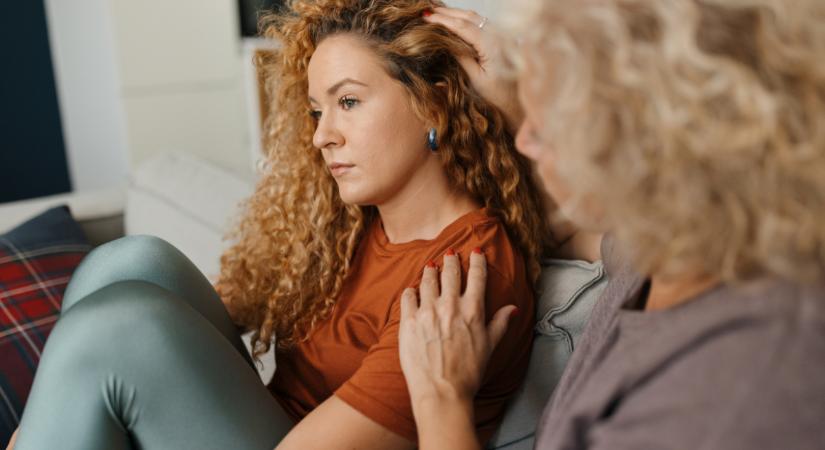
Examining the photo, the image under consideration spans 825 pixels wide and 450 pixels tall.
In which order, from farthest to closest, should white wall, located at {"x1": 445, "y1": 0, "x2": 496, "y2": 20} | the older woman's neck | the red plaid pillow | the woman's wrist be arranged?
white wall, located at {"x1": 445, "y1": 0, "x2": 496, "y2": 20} → the red plaid pillow → the woman's wrist → the older woman's neck

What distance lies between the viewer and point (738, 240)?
2.02 feet

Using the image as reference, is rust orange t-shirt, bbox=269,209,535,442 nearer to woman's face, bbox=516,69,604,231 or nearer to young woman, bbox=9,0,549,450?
young woman, bbox=9,0,549,450

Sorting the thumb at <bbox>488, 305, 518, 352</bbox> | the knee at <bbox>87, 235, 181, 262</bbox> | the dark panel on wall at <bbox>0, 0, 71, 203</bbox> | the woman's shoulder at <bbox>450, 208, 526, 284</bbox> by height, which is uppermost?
the woman's shoulder at <bbox>450, 208, 526, 284</bbox>

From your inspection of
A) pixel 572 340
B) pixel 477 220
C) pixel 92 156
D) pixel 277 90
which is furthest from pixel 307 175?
pixel 92 156

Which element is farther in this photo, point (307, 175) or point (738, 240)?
point (307, 175)

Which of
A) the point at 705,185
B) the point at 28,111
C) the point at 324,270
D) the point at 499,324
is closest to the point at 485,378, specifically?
the point at 499,324

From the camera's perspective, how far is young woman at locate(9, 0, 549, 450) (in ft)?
3.35

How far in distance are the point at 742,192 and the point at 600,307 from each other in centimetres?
41

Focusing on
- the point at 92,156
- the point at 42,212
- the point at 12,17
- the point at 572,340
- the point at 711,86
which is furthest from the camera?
the point at 92,156

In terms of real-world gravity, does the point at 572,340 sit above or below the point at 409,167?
below

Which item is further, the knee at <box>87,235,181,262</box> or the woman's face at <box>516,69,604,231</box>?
the knee at <box>87,235,181,262</box>

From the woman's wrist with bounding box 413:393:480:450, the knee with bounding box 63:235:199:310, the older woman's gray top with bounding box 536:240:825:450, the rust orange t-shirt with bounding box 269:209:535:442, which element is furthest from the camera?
the knee with bounding box 63:235:199:310

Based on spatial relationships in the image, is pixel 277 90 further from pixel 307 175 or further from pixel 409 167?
pixel 409 167

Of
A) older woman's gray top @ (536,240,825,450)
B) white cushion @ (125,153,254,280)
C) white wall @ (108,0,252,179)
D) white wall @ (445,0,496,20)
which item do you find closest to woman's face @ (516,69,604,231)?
older woman's gray top @ (536,240,825,450)
